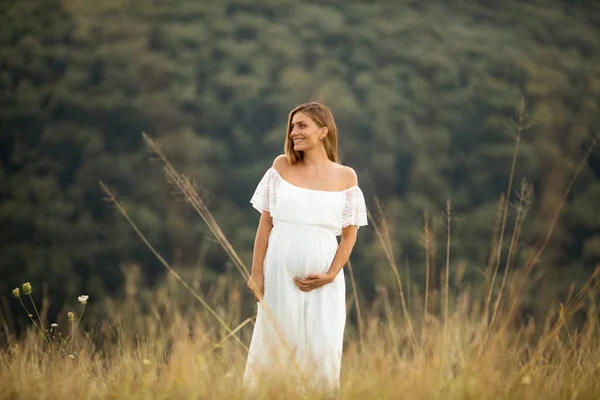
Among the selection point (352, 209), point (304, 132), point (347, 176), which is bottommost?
point (352, 209)

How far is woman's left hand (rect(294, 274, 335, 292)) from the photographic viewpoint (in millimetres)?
2861

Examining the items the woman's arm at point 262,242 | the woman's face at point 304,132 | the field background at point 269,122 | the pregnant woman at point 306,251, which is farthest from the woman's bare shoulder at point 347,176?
the field background at point 269,122

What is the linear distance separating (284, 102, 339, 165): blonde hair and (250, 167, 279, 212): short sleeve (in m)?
0.08

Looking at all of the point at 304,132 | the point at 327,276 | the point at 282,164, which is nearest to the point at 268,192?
the point at 282,164

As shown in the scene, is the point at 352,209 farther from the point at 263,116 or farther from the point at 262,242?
the point at 263,116

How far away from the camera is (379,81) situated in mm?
12859

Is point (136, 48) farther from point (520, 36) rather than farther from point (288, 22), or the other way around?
point (520, 36)

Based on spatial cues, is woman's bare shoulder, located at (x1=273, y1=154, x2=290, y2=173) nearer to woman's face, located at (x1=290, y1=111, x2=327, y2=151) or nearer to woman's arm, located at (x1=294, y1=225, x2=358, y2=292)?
woman's face, located at (x1=290, y1=111, x2=327, y2=151)

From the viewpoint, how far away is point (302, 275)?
291cm

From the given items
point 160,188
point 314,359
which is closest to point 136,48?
point 160,188

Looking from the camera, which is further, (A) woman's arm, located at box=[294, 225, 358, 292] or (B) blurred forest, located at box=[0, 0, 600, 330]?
(B) blurred forest, located at box=[0, 0, 600, 330]

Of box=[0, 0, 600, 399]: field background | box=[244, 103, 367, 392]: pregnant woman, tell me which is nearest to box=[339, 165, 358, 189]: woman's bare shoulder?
box=[244, 103, 367, 392]: pregnant woman

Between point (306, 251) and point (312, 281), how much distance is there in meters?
0.10

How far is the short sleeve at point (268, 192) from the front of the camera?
Result: 2943mm
